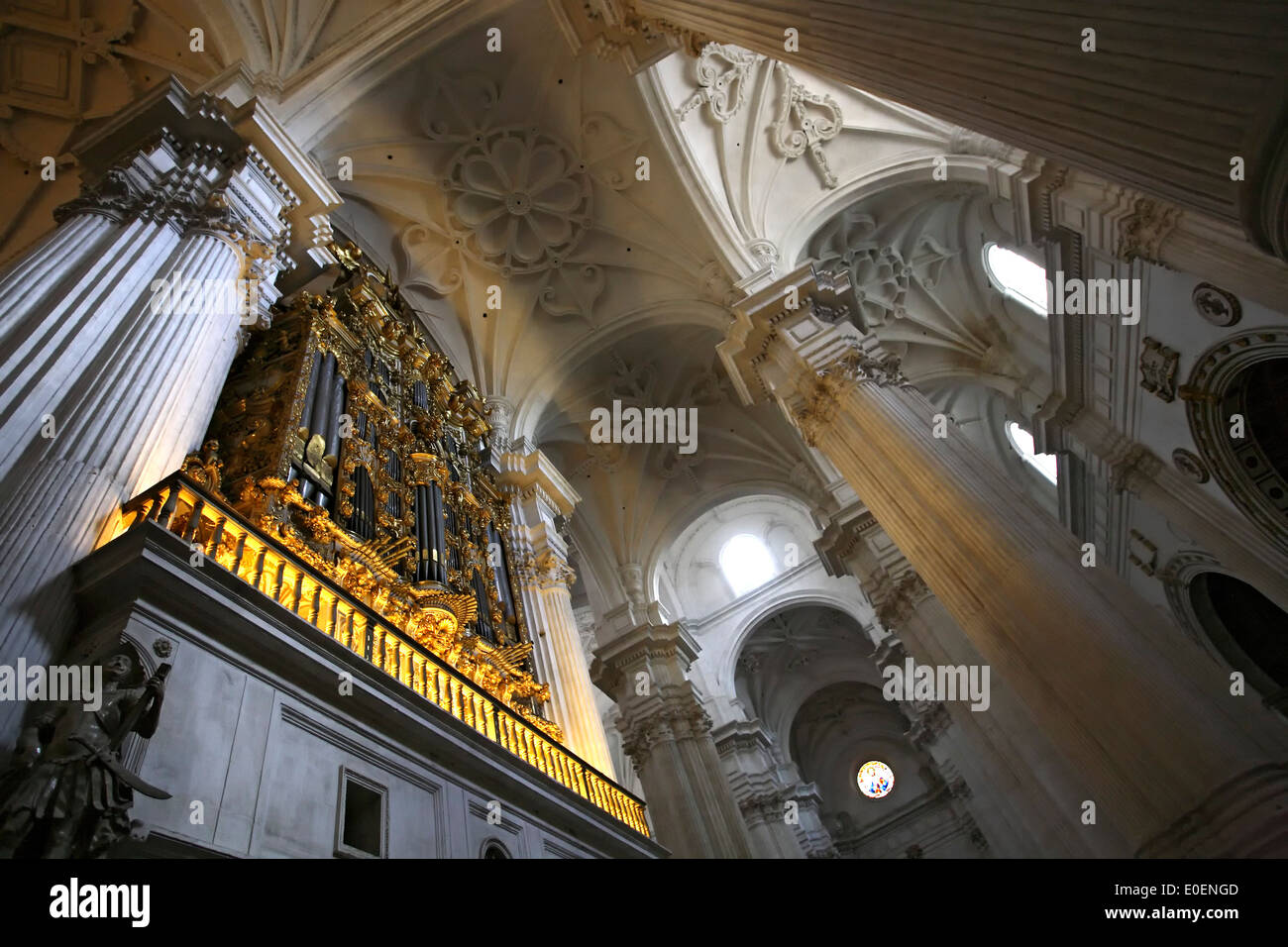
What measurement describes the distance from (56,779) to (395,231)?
1100 cm

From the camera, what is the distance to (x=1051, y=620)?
Result: 5891mm

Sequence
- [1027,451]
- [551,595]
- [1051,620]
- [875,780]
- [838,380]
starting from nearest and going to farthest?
1. [1051,620]
2. [838,380]
3. [551,595]
4. [1027,451]
5. [875,780]

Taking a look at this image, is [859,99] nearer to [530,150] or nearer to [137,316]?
[530,150]

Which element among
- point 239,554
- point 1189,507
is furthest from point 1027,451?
point 239,554

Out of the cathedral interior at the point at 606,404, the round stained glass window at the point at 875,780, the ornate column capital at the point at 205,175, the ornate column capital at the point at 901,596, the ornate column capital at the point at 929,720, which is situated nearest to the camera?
the cathedral interior at the point at 606,404

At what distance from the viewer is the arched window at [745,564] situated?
21219 mm

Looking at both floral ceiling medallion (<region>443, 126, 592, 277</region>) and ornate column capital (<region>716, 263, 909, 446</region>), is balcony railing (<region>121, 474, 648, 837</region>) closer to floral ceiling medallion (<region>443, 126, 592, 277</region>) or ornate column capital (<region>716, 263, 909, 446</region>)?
ornate column capital (<region>716, 263, 909, 446</region>)

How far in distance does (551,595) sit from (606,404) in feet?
18.7

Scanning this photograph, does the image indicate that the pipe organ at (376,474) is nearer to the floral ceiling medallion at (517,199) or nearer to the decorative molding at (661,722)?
the floral ceiling medallion at (517,199)

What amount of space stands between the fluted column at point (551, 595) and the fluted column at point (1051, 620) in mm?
3660

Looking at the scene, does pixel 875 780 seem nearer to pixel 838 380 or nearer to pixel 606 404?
pixel 606 404

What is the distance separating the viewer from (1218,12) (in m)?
2.61

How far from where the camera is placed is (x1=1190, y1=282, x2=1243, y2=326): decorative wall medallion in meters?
7.76

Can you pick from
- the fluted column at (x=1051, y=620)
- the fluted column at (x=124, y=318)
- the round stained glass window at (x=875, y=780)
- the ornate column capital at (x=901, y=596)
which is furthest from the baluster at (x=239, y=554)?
the round stained glass window at (x=875, y=780)
